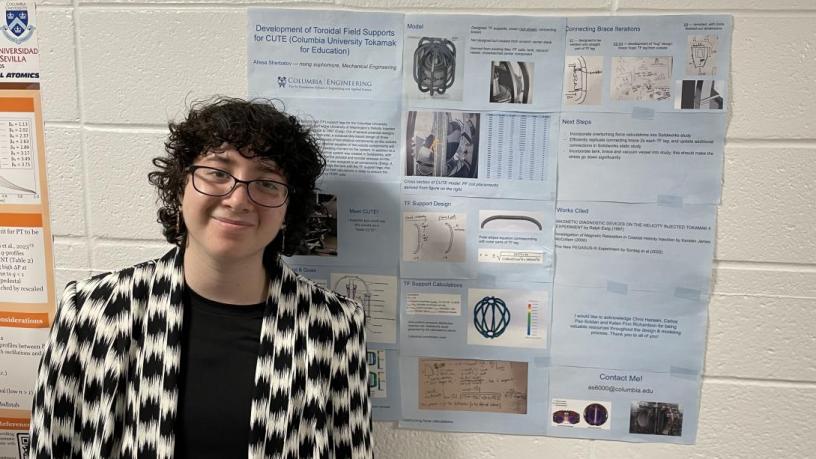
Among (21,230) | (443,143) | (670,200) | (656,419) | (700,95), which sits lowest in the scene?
(656,419)

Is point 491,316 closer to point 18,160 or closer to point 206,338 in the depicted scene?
point 206,338

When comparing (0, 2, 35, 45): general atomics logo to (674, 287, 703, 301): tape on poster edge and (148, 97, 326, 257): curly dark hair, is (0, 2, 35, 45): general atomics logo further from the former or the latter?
(674, 287, 703, 301): tape on poster edge

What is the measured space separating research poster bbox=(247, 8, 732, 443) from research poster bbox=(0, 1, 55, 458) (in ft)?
1.73

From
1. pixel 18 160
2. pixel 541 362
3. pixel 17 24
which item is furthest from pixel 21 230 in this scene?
pixel 541 362

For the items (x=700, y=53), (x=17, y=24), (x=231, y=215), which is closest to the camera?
(x=231, y=215)

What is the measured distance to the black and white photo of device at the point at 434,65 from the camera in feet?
3.85

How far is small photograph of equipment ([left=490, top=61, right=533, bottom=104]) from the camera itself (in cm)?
117

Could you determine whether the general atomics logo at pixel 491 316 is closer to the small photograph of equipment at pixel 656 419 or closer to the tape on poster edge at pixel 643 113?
the small photograph of equipment at pixel 656 419

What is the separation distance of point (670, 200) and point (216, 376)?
0.98 meters

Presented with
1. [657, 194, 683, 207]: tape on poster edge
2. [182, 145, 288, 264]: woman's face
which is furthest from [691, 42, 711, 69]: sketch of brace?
[182, 145, 288, 264]: woman's face

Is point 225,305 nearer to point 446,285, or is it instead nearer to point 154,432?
point 154,432

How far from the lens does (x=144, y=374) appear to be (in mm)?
981

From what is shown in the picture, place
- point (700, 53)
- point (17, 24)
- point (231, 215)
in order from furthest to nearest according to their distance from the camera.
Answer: point (17, 24)
point (700, 53)
point (231, 215)

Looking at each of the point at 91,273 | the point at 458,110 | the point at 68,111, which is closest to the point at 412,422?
the point at 458,110
